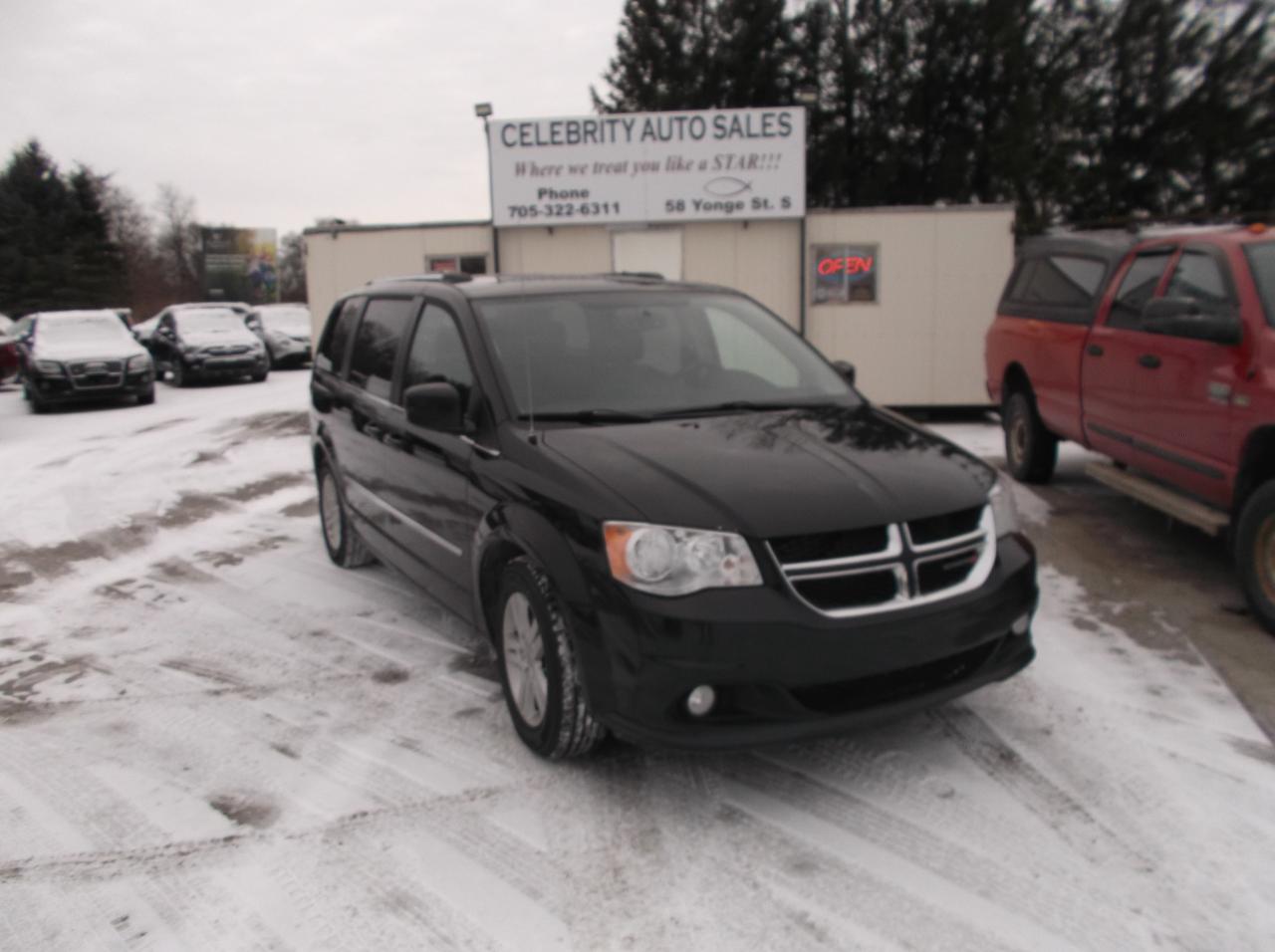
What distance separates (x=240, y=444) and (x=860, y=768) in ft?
33.7

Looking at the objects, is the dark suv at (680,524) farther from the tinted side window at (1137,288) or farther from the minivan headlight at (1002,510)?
the tinted side window at (1137,288)

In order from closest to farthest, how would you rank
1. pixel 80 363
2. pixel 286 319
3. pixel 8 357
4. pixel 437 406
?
pixel 437 406, pixel 80 363, pixel 8 357, pixel 286 319

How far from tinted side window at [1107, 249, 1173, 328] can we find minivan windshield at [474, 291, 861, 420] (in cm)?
273

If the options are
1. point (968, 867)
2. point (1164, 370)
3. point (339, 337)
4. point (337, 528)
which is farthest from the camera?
point (337, 528)

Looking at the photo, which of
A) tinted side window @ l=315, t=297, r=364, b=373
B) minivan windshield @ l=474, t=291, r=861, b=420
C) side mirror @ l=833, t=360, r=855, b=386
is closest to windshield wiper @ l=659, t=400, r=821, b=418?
minivan windshield @ l=474, t=291, r=861, b=420

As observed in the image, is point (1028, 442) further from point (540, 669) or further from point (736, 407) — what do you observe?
point (540, 669)

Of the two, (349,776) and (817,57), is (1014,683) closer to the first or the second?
(349,776)

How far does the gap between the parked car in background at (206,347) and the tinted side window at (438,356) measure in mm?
17891

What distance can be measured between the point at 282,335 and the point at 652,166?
1451 centimetres

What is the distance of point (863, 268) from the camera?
13.9 m

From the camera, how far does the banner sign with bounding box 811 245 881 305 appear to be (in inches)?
Answer: 545

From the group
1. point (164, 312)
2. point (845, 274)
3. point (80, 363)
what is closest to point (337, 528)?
point (845, 274)

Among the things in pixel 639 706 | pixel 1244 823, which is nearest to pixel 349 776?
pixel 639 706

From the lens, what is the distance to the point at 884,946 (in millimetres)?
2736
